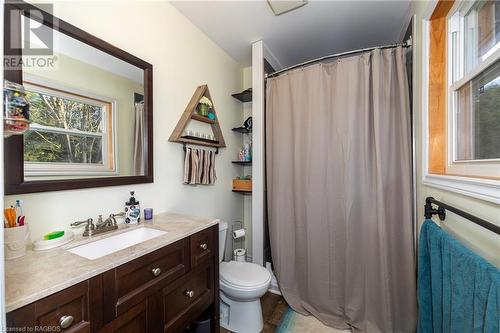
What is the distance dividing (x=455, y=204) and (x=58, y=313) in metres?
1.59

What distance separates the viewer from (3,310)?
→ 0.49 metres

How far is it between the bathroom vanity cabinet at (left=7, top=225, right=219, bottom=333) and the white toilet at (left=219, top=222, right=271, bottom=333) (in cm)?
19

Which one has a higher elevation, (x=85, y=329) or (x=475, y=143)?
(x=475, y=143)

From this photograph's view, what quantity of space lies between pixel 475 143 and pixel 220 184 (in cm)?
183

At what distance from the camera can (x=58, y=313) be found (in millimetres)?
685

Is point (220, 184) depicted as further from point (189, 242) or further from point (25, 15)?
point (25, 15)

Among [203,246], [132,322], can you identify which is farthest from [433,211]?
[132,322]

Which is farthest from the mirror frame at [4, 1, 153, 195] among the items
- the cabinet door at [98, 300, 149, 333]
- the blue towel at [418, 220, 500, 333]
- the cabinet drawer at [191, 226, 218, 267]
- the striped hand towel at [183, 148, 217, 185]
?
the blue towel at [418, 220, 500, 333]

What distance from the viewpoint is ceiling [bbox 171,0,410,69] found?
1.65 m

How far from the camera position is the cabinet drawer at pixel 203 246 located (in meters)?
1.20

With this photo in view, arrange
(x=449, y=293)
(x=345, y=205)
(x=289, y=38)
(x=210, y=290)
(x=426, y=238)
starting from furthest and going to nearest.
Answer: (x=289, y=38) → (x=345, y=205) → (x=210, y=290) → (x=426, y=238) → (x=449, y=293)

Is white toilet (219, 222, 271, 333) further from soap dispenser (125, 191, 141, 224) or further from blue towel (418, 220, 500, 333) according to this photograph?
blue towel (418, 220, 500, 333)

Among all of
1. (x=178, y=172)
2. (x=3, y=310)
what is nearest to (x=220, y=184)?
(x=178, y=172)

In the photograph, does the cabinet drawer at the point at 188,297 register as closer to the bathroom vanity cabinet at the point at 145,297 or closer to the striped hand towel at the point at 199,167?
the bathroom vanity cabinet at the point at 145,297
